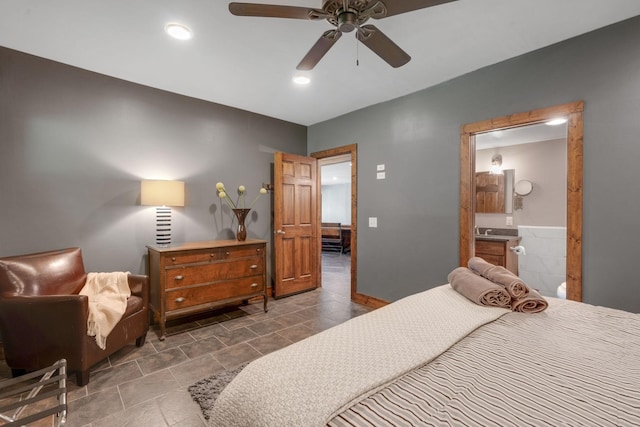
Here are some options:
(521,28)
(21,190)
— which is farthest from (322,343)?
(21,190)

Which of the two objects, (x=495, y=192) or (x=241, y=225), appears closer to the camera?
(x=241, y=225)

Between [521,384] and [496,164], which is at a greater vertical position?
[496,164]

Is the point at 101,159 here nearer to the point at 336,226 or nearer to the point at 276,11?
the point at 276,11

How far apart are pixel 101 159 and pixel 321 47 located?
8.42 feet

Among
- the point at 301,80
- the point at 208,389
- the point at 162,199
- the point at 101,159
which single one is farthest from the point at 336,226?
the point at 208,389

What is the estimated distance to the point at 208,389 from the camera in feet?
6.56

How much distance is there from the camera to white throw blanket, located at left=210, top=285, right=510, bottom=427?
2.55 ft

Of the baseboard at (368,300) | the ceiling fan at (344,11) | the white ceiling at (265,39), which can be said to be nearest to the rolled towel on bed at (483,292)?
the ceiling fan at (344,11)

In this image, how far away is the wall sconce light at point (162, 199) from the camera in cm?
293

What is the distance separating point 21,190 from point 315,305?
3234 mm

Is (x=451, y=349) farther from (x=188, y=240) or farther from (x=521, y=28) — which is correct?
(x=188, y=240)

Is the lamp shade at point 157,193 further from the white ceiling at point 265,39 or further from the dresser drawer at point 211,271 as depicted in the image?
the white ceiling at point 265,39

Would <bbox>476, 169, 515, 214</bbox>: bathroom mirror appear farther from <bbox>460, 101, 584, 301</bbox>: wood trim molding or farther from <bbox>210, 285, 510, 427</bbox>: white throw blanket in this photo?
<bbox>210, 285, 510, 427</bbox>: white throw blanket

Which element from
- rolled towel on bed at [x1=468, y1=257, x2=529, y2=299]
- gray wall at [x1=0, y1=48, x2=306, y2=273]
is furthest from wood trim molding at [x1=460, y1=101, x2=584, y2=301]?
gray wall at [x1=0, y1=48, x2=306, y2=273]
